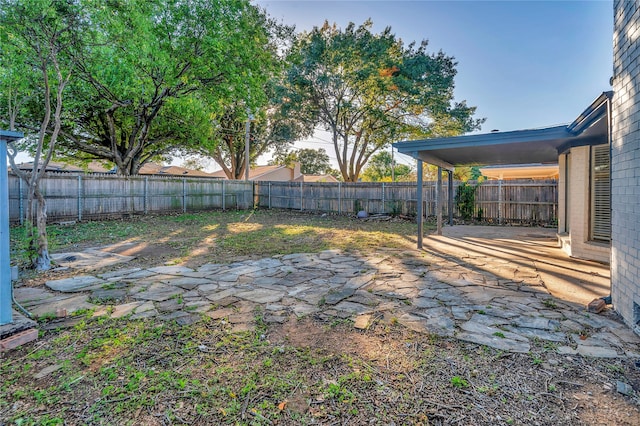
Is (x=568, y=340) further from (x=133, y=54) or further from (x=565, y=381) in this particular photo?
(x=133, y=54)

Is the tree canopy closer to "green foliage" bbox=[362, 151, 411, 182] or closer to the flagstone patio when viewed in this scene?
the flagstone patio

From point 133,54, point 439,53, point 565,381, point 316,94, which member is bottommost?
point 565,381

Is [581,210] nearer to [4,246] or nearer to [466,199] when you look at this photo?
[466,199]

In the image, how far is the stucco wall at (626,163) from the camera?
266 cm

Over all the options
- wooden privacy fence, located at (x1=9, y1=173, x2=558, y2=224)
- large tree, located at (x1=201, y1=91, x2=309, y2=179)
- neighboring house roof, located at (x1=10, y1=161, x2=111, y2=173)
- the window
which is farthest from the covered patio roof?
neighboring house roof, located at (x1=10, y1=161, x2=111, y2=173)

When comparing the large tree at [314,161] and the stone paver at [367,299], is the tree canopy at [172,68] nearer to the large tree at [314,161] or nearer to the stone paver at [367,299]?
the stone paver at [367,299]

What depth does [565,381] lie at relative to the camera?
6.46 feet

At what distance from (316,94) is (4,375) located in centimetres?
1539

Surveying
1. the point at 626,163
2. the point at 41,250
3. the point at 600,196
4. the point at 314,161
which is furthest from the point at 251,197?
the point at 314,161

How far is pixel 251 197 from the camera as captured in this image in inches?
637

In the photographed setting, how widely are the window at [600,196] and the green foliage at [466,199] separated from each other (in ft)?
18.7

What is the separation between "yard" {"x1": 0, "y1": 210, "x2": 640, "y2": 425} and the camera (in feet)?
5.59

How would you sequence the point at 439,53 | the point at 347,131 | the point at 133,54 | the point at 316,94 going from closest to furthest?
the point at 133,54 → the point at 439,53 → the point at 316,94 → the point at 347,131

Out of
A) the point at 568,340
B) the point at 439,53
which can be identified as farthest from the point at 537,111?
the point at 568,340
